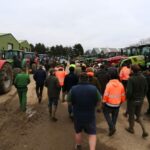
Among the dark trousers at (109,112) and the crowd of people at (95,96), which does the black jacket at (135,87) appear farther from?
Result: the dark trousers at (109,112)

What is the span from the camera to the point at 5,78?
1694 centimetres

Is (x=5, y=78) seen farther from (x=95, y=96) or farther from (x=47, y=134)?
(x=95, y=96)

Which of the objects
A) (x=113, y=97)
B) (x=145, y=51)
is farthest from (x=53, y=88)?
(x=145, y=51)

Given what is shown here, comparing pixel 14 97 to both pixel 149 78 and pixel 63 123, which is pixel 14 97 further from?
pixel 149 78

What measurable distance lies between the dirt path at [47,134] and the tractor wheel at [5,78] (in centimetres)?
410

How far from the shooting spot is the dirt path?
7.97 meters

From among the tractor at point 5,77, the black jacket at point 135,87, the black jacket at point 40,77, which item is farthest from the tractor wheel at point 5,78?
the black jacket at point 135,87

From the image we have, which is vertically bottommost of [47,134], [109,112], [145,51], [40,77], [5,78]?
[47,134]

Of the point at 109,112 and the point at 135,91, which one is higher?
the point at 135,91

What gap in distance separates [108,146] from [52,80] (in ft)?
11.4

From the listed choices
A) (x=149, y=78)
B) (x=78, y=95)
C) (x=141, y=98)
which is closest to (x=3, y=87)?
(x=149, y=78)

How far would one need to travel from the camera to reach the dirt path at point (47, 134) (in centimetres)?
797

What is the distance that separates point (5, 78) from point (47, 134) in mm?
8573

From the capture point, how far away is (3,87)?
1622cm
